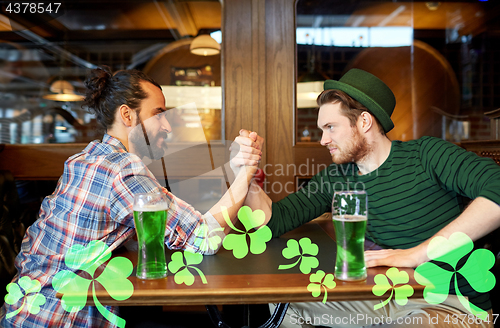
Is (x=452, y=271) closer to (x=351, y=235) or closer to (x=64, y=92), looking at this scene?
(x=351, y=235)

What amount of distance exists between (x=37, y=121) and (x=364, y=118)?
4.38m

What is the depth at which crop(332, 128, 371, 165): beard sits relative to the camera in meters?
1.49

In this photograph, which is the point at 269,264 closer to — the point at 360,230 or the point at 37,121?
the point at 360,230

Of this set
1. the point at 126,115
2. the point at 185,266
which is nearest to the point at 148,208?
the point at 185,266

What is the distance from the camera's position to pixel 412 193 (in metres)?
1.38

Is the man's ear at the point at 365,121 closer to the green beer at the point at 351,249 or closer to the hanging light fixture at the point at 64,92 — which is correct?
the green beer at the point at 351,249

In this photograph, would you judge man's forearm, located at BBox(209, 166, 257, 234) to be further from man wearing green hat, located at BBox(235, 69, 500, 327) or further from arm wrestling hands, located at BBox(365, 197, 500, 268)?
arm wrestling hands, located at BBox(365, 197, 500, 268)

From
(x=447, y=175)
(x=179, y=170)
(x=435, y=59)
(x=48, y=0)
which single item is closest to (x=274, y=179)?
(x=179, y=170)

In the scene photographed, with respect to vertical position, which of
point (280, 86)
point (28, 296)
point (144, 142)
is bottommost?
point (28, 296)

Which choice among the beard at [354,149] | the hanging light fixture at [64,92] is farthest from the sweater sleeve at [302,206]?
the hanging light fixture at [64,92]

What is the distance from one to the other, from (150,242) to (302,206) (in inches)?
29.4

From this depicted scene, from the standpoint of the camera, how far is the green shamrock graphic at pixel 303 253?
40.4 inches

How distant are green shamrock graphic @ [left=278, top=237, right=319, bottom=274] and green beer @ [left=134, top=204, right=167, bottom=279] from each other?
0.32 meters

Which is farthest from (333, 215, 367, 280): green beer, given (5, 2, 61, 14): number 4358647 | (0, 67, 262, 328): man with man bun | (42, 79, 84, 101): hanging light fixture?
(42, 79, 84, 101): hanging light fixture
